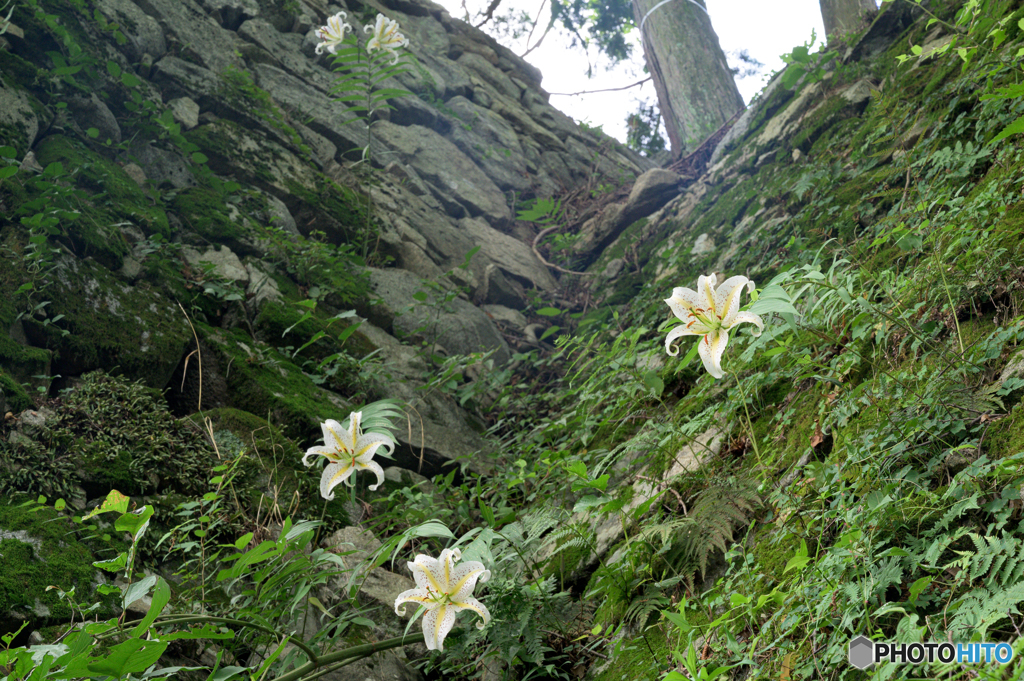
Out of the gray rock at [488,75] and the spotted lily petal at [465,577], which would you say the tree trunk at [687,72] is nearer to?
the gray rock at [488,75]

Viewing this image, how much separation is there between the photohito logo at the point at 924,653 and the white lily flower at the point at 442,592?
3.24ft

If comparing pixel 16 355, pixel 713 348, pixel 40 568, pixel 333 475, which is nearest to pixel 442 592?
pixel 333 475

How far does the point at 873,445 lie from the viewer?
67.7 inches

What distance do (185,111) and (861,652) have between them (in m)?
6.06

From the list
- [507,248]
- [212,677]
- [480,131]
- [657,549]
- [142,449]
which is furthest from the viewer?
[480,131]

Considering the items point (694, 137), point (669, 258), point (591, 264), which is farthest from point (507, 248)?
point (694, 137)

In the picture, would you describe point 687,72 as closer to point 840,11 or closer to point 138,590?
point 840,11

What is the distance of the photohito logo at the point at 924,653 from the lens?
1.12 metres

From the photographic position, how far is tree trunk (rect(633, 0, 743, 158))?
347 inches

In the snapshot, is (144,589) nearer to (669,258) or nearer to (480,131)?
(669,258)

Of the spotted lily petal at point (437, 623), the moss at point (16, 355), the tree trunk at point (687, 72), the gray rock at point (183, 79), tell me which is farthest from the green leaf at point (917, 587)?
the tree trunk at point (687, 72)

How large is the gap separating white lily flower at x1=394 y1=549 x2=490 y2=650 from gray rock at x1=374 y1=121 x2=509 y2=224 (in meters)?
5.88

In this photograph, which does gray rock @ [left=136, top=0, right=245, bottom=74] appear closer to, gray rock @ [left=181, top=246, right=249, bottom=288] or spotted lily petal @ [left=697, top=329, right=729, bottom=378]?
gray rock @ [left=181, top=246, right=249, bottom=288]

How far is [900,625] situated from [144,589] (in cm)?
180
